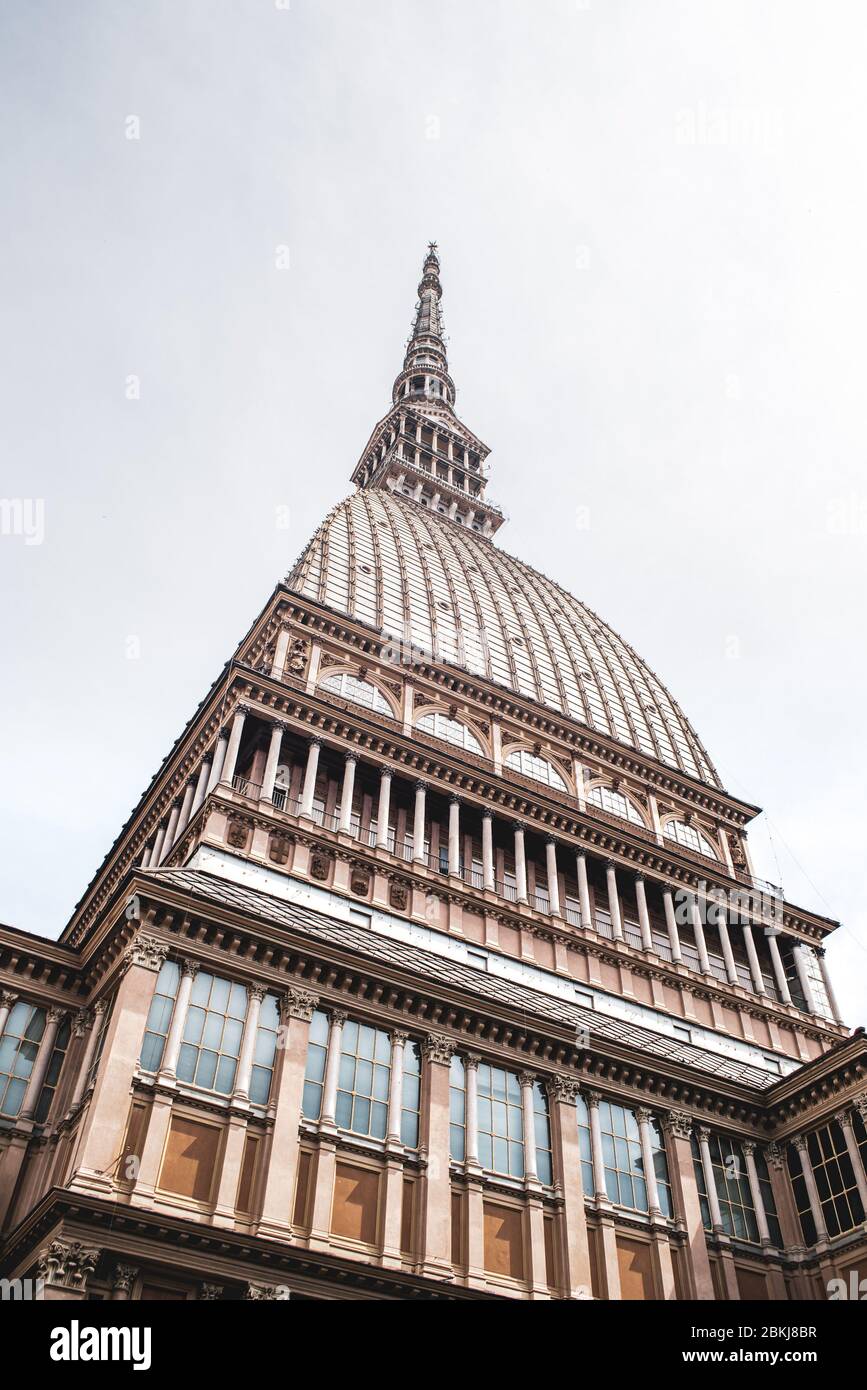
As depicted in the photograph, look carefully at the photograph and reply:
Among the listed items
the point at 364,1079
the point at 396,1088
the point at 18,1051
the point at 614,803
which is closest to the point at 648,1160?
the point at 396,1088

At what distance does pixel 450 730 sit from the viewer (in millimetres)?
54500

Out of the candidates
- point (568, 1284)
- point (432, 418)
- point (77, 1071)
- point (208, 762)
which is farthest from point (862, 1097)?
point (432, 418)

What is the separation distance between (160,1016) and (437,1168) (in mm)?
8479

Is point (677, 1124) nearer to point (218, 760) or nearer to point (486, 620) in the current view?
point (218, 760)

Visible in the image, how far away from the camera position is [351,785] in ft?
149

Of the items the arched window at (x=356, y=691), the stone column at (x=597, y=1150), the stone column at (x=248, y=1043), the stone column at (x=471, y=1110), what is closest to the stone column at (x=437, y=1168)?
the stone column at (x=471, y=1110)

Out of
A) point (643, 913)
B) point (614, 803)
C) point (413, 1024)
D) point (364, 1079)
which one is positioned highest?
point (614, 803)

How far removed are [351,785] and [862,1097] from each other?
841 inches

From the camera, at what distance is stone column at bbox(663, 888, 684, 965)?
48656mm

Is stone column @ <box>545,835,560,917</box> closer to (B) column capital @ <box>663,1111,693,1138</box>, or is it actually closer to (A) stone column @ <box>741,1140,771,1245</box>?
(B) column capital @ <box>663,1111,693,1138</box>

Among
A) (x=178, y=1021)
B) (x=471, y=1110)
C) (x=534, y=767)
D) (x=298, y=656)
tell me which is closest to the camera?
(x=178, y=1021)

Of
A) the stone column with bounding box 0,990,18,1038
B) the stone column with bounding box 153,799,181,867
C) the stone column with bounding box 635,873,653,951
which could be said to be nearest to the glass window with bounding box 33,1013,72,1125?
the stone column with bounding box 0,990,18,1038
